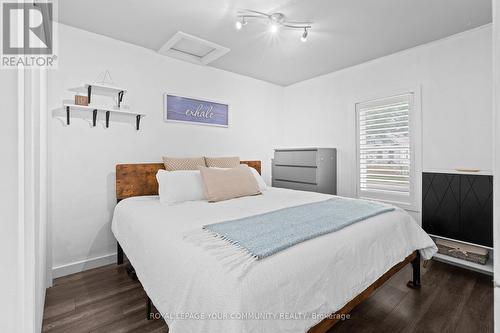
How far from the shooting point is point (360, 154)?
345 cm

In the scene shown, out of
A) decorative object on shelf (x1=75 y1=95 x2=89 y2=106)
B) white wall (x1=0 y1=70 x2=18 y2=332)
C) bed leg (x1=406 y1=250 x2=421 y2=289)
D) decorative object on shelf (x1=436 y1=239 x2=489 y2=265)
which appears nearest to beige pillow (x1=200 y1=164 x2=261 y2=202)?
decorative object on shelf (x1=75 y1=95 x2=89 y2=106)

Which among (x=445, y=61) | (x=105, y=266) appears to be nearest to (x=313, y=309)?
(x=105, y=266)

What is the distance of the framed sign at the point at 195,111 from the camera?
3.06 m

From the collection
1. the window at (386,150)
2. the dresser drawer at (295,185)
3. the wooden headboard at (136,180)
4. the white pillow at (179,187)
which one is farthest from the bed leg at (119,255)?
the window at (386,150)

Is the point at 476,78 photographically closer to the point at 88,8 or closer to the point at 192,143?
the point at 192,143

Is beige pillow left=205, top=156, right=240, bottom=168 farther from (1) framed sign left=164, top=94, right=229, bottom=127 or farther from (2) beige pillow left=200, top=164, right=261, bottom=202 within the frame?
(1) framed sign left=164, top=94, right=229, bottom=127

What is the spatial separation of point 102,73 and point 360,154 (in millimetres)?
3271

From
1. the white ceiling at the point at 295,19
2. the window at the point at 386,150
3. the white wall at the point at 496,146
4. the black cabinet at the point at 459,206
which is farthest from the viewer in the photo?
the window at the point at 386,150

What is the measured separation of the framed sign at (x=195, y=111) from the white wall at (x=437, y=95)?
1.61 m

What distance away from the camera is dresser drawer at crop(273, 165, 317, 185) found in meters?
3.52

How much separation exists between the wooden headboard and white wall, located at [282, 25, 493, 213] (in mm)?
2539

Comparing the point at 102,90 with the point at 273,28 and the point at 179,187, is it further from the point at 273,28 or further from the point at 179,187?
the point at 273,28

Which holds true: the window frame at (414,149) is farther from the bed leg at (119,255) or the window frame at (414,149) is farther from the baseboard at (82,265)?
the baseboard at (82,265)

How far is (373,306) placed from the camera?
189 centimetres
